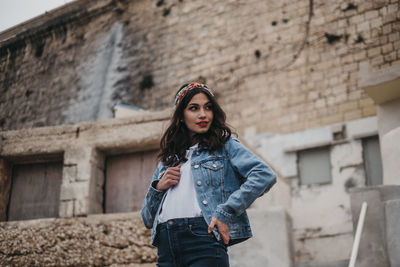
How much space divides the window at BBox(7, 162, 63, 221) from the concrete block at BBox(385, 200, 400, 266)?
3643 mm

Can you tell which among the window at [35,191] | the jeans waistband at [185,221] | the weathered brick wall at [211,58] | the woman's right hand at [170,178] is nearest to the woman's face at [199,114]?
the woman's right hand at [170,178]

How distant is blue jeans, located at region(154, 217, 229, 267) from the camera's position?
6.89 ft

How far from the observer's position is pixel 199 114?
248 cm

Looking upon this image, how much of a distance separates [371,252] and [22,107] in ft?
45.4

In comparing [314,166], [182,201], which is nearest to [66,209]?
[182,201]

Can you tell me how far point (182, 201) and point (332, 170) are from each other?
8.92 metres

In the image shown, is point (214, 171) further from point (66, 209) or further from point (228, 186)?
point (66, 209)

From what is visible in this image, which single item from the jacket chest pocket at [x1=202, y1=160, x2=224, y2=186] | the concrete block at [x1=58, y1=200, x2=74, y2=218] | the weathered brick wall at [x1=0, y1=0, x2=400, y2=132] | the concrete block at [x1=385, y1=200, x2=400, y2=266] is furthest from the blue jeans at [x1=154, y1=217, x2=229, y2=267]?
the weathered brick wall at [x1=0, y1=0, x2=400, y2=132]

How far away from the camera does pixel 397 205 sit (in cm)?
414

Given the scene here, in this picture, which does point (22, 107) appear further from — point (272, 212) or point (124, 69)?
point (272, 212)

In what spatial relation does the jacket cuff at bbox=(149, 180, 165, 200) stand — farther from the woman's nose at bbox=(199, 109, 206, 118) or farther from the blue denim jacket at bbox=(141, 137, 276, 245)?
the woman's nose at bbox=(199, 109, 206, 118)

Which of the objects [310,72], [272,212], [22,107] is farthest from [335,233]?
[22,107]

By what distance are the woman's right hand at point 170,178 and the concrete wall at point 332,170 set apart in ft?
18.3

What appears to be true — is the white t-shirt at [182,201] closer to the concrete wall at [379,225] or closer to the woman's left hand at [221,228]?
the woman's left hand at [221,228]
